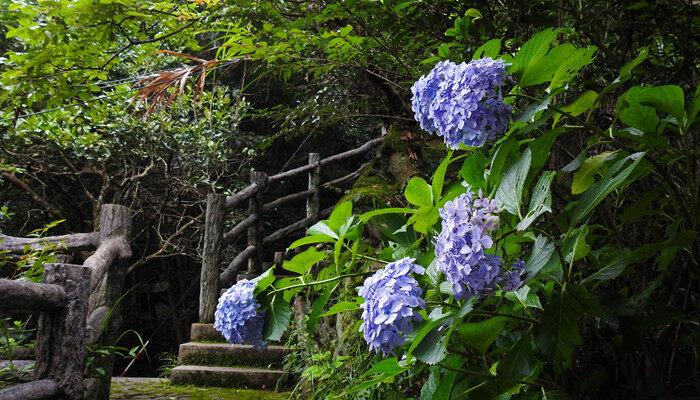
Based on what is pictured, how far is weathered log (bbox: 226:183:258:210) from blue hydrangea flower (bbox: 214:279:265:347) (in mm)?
3417

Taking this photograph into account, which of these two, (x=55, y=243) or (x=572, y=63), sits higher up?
(x=572, y=63)

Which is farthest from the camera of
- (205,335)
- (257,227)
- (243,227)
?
(257,227)

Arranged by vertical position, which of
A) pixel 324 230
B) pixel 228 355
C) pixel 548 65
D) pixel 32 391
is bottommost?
pixel 228 355

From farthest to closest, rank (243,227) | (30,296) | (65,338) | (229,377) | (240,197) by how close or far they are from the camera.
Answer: (243,227), (240,197), (229,377), (65,338), (30,296)

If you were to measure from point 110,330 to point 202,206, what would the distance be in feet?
9.99

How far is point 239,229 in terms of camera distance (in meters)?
4.86

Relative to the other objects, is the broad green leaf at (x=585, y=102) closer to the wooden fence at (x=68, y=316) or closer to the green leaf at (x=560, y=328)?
the green leaf at (x=560, y=328)

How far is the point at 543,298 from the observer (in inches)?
39.9

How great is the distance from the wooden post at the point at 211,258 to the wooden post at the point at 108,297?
1.02 m

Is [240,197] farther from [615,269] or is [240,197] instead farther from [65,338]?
[615,269]

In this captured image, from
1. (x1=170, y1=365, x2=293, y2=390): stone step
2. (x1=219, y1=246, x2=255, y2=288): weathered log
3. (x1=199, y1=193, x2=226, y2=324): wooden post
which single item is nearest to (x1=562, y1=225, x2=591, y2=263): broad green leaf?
(x1=170, y1=365, x2=293, y2=390): stone step

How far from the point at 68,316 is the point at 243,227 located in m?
2.67

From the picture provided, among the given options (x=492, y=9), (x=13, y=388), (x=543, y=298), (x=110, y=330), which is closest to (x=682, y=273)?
(x=543, y=298)

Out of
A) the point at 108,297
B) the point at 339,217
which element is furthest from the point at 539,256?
the point at 108,297
